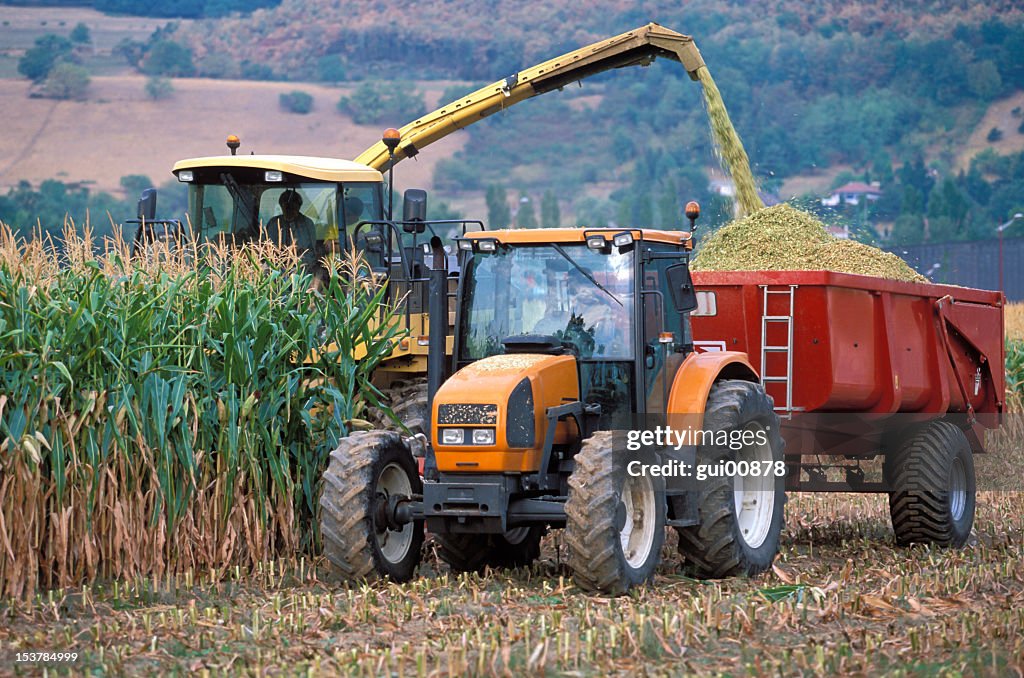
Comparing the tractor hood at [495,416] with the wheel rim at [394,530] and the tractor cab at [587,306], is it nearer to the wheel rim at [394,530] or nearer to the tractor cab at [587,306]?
the tractor cab at [587,306]

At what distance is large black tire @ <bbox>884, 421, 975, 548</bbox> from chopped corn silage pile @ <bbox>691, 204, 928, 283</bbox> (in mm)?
1475

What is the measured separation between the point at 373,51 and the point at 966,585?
380ft

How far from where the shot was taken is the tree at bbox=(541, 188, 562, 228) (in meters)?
92.2

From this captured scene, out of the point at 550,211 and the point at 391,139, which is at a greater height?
the point at 550,211

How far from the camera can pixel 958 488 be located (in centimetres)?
1113

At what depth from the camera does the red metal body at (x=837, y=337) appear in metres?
9.77

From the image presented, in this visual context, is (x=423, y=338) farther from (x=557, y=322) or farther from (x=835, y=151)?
(x=835, y=151)

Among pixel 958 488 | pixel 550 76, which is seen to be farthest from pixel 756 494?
pixel 550 76

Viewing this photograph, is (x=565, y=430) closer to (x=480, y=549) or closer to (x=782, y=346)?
(x=480, y=549)

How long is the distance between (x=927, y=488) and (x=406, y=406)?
3959 mm

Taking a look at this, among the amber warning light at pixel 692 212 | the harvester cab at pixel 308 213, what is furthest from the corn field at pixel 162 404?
the amber warning light at pixel 692 212

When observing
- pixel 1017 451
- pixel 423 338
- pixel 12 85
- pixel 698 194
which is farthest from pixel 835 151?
pixel 423 338

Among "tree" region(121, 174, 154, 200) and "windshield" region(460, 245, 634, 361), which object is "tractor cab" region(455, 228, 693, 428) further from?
"tree" region(121, 174, 154, 200)

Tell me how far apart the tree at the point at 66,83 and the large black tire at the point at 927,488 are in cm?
10135
